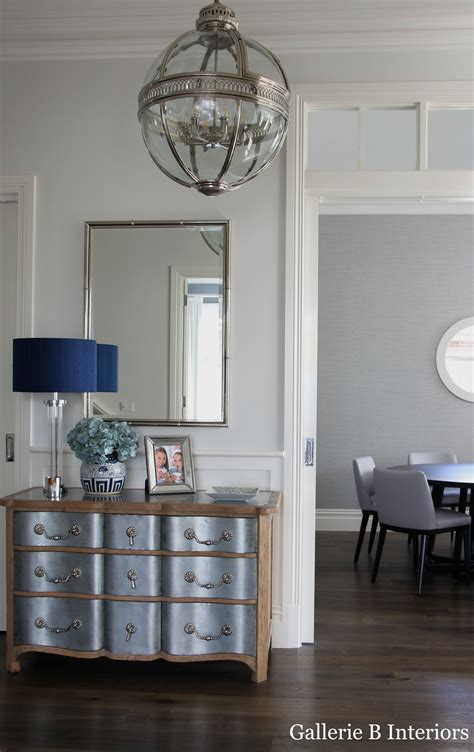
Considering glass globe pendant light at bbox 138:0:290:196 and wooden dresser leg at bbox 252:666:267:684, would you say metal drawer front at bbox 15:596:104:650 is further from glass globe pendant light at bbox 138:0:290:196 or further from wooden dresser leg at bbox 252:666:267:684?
glass globe pendant light at bbox 138:0:290:196

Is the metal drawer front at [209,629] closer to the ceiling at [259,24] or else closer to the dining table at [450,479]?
the dining table at [450,479]

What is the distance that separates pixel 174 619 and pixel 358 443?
406cm

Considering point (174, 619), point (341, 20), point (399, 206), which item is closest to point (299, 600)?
point (174, 619)

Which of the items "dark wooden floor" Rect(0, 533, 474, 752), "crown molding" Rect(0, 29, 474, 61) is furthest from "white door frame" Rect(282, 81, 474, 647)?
"dark wooden floor" Rect(0, 533, 474, 752)

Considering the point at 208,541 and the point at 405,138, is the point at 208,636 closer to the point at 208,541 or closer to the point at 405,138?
the point at 208,541

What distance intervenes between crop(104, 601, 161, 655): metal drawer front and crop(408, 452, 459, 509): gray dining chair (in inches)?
139

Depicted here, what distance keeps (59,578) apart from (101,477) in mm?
506

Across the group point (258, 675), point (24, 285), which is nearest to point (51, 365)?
point (24, 285)

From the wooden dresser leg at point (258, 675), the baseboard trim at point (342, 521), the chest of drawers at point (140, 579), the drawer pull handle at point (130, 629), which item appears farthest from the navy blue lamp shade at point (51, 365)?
the baseboard trim at point (342, 521)

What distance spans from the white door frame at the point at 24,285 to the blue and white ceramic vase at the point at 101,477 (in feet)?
1.76

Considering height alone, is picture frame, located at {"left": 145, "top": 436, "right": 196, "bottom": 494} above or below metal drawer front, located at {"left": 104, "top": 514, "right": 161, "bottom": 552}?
above

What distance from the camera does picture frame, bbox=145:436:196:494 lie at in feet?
12.1

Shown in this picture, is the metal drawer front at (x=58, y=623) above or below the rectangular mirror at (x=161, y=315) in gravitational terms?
below

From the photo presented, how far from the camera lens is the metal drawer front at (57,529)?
11.2ft
